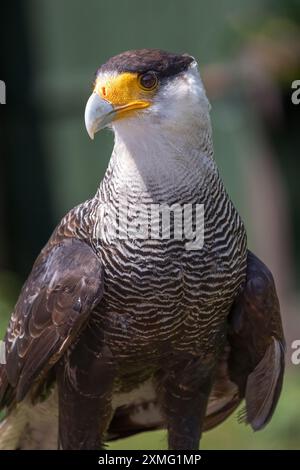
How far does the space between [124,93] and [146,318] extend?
1.01 m

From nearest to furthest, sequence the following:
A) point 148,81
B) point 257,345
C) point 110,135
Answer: point 148,81 → point 257,345 → point 110,135

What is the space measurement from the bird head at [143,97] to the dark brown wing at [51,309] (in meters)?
0.63

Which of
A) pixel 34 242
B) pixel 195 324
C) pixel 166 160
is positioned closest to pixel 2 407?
pixel 195 324

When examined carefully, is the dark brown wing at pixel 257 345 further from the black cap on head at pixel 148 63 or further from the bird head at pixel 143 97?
the black cap on head at pixel 148 63

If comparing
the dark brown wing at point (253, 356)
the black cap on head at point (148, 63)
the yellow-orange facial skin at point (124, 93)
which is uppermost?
the black cap on head at point (148, 63)

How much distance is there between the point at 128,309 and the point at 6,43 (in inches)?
234

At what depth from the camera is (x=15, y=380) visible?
4.73 m

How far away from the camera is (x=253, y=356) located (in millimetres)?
4836

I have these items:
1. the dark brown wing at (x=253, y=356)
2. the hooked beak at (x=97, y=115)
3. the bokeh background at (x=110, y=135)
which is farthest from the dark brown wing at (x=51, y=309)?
the bokeh background at (x=110, y=135)

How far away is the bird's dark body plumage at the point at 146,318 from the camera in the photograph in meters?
4.45

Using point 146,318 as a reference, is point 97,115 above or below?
above

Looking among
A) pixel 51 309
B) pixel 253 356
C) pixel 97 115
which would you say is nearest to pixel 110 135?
pixel 253 356

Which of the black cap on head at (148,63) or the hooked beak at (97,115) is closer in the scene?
the hooked beak at (97,115)

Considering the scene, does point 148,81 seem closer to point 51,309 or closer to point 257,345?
point 51,309
